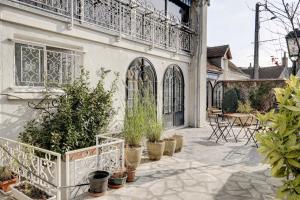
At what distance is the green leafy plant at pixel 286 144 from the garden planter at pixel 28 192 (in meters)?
3.56

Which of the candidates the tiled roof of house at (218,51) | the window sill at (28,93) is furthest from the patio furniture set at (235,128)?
the tiled roof of house at (218,51)

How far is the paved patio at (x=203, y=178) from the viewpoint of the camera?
16.3 feet

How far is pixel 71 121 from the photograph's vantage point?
5.77 m

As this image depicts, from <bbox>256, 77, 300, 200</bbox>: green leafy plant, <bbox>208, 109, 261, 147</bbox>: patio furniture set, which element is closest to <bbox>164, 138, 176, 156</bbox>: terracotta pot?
<bbox>208, 109, 261, 147</bbox>: patio furniture set

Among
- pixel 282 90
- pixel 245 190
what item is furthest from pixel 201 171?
pixel 282 90

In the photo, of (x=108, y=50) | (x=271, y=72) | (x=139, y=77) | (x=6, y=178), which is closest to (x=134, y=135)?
(x=6, y=178)

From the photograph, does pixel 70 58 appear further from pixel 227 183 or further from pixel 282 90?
pixel 282 90

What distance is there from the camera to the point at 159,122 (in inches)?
282

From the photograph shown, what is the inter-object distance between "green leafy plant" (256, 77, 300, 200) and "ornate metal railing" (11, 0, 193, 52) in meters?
5.80

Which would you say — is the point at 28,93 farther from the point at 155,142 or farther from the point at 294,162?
the point at 294,162

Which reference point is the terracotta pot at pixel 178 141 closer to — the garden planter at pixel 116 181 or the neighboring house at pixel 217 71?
the garden planter at pixel 116 181

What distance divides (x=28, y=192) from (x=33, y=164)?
1.59 feet

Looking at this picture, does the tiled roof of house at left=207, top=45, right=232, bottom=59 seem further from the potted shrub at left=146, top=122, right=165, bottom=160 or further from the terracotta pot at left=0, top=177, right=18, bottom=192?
the terracotta pot at left=0, top=177, right=18, bottom=192

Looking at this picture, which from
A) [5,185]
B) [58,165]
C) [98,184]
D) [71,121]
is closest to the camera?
[58,165]
